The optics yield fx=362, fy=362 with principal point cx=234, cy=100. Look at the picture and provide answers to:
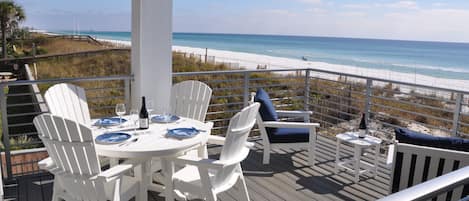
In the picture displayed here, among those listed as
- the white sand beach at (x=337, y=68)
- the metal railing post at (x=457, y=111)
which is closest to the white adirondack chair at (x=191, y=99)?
the metal railing post at (x=457, y=111)

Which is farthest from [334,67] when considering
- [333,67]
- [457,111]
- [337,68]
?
[457,111]

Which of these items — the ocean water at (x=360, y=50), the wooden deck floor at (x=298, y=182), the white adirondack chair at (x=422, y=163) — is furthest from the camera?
the ocean water at (x=360, y=50)

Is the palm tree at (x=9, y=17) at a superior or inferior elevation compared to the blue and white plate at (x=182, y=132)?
superior

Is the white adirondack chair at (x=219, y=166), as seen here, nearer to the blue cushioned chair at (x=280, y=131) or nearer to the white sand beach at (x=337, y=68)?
the blue cushioned chair at (x=280, y=131)

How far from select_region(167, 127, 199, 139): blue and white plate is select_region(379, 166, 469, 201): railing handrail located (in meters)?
1.89

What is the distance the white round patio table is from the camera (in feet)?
7.64

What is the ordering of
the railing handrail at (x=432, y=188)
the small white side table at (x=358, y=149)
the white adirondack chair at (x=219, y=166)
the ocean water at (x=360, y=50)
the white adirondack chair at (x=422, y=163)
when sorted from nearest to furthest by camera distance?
the railing handrail at (x=432, y=188) < the white adirondack chair at (x=422, y=163) < the white adirondack chair at (x=219, y=166) < the small white side table at (x=358, y=149) < the ocean water at (x=360, y=50)

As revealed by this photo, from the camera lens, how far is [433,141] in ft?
8.02

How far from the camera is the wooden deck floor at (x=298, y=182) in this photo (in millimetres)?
3189

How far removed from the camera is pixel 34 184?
132 inches

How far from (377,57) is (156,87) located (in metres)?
23.3

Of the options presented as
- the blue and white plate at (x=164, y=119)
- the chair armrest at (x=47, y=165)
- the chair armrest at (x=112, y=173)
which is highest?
the blue and white plate at (x=164, y=119)

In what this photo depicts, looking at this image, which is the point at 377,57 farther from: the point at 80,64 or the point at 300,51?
the point at 80,64

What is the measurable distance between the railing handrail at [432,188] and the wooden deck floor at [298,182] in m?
2.26
